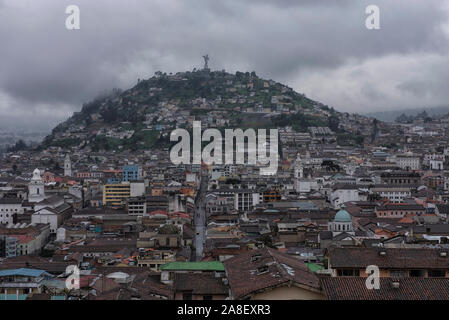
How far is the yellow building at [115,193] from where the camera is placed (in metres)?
44.1

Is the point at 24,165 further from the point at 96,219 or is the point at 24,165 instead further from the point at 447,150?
the point at 447,150

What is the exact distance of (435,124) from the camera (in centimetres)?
10081

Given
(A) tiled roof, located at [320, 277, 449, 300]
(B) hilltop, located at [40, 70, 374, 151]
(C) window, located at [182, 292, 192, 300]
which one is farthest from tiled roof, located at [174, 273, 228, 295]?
(B) hilltop, located at [40, 70, 374, 151]

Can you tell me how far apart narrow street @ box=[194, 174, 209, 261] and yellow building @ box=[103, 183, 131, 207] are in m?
5.28

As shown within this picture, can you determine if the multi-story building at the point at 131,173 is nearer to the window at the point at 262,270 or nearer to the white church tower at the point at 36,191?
the white church tower at the point at 36,191

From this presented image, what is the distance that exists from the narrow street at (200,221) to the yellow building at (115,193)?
5.28 metres

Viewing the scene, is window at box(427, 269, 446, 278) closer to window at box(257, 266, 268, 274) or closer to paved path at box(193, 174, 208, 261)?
window at box(257, 266, 268, 274)

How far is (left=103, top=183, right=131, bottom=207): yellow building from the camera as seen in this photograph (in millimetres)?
44075

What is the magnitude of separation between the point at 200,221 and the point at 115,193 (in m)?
9.17

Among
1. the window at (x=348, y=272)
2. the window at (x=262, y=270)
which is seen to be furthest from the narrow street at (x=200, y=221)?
the window at (x=262, y=270)

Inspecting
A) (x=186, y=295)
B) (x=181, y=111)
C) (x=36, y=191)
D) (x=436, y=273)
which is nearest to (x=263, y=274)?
(x=186, y=295)

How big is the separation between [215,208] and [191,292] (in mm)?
28854

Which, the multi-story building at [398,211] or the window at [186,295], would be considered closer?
the window at [186,295]
